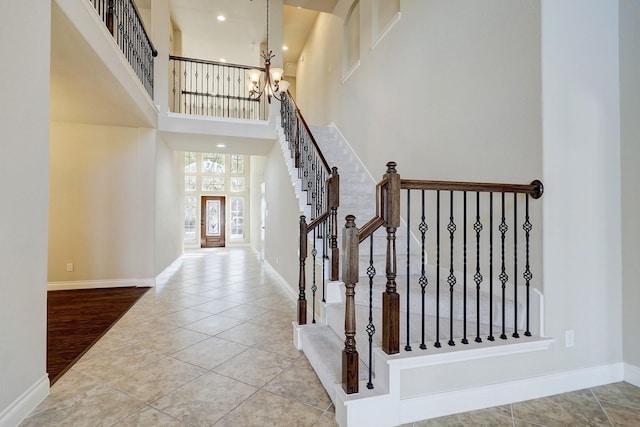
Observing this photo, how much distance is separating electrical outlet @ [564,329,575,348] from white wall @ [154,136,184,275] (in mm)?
5601

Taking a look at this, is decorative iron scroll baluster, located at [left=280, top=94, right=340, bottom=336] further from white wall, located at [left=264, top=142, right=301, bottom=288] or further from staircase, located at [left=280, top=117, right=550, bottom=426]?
white wall, located at [left=264, top=142, right=301, bottom=288]

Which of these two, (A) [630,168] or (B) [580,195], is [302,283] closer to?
(B) [580,195]

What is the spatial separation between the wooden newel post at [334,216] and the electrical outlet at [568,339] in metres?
1.71

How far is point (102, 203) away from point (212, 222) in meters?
7.32

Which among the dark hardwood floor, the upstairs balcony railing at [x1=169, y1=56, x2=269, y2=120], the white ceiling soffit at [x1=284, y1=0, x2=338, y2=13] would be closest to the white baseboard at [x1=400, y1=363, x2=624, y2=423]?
the dark hardwood floor

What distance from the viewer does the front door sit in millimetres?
12242

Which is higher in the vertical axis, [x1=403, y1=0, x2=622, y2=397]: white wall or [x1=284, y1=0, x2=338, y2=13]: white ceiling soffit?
[x1=284, y1=0, x2=338, y2=13]: white ceiling soffit

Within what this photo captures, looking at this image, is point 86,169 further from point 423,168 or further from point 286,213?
point 423,168

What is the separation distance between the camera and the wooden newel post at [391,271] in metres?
1.78

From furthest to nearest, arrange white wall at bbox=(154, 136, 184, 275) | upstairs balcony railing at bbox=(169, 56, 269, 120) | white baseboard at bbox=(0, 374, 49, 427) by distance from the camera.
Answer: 1. upstairs balcony railing at bbox=(169, 56, 269, 120)
2. white wall at bbox=(154, 136, 184, 275)
3. white baseboard at bbox=(0, 374, 49, 427)

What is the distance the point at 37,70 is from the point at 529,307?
11.6 ft

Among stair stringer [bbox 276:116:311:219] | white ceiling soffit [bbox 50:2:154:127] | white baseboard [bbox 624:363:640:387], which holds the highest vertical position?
white ceiling soffit [bbox 50:2:154:127]

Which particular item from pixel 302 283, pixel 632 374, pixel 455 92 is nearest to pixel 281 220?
pixel 302 283

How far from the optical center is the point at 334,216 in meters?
2.91
